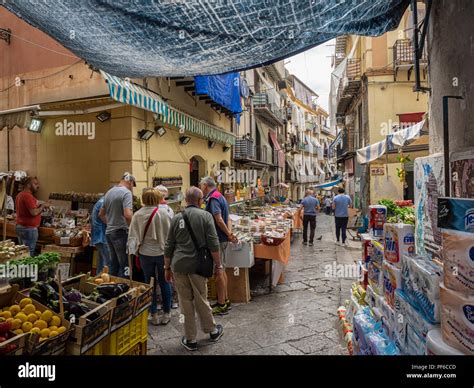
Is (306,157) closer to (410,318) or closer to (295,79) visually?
(295,79)

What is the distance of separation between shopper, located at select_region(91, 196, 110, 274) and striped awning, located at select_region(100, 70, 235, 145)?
209 centimetres

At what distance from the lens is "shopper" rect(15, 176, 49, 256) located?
5.82 metres

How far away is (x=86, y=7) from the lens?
275 cm

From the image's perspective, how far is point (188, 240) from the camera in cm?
390

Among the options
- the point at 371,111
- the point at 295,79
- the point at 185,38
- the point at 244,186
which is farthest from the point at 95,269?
the point at 295,79

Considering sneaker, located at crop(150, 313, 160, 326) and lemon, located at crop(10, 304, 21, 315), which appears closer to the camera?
lemon, located at crop(10, 304, 21, 315)

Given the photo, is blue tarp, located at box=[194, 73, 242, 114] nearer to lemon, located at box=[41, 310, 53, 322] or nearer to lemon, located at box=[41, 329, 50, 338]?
lemon, located at box=[41, 310, 53, 322]

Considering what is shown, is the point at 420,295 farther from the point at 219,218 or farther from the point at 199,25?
the point at 219,218

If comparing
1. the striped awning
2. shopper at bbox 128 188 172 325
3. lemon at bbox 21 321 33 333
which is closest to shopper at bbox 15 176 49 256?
the striped awning

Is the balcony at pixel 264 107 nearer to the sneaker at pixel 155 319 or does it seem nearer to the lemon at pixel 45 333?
the sneaker at pixel 155 319

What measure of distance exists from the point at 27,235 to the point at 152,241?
9.77 feet

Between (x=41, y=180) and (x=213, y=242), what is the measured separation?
23.1 ft

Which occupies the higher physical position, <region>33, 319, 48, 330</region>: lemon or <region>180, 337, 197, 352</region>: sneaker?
<region>33, 319, 48, 330</region>: lemon
